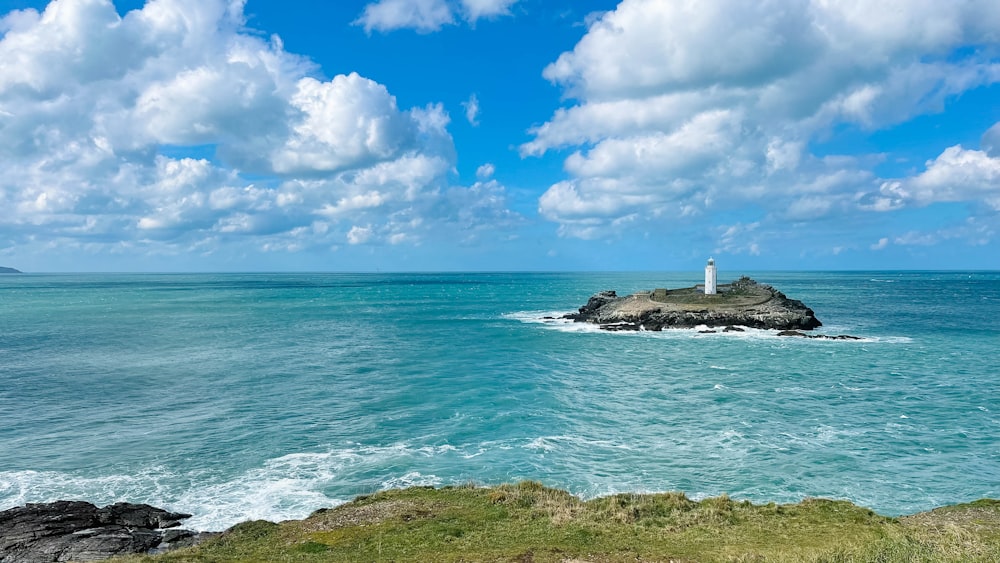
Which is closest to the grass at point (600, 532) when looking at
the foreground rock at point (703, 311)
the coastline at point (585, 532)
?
the coastline at point (585, 532)

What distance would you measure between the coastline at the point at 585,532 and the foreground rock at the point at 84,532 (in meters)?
0.13

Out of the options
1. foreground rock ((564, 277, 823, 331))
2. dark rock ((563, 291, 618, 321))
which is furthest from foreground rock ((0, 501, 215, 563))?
dark rock ((563, 291, 618, 321))

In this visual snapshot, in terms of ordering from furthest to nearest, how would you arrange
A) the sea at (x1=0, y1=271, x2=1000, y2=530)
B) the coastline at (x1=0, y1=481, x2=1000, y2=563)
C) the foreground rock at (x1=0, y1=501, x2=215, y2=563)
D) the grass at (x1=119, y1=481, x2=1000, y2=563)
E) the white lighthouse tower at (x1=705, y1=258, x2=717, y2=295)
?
the white lighthouse tower at (x1=705, y1=258, x2=717, y2=295) → the sea at (x1=0, y1=271, x2=1000, y2=530) → the foreground rock at (x1=0, y1=501, x2=215, y2=563) → the coastline at (x1=0, y1=481, x2=1000, y2=563) → the grass at (x1=119, y1=481, x2=1000, y2=563)

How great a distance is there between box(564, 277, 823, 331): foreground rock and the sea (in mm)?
10126

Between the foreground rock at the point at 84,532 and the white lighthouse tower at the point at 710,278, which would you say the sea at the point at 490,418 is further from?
the white lighthouse tower at the point at 710,278

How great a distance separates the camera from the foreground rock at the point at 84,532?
21.2m

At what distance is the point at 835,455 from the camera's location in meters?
32.7

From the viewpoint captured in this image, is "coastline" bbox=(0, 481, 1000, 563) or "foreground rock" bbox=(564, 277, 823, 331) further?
"foreground rock" bbox=(564, 277, 823, 331)

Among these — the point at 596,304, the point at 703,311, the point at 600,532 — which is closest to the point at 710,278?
the point at 703,311

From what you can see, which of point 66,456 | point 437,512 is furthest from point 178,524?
point 66,456

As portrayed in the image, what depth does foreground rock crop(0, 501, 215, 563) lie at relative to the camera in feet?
69.5

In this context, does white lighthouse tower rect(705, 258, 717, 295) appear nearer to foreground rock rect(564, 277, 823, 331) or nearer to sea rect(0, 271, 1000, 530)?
foreground rock rect(564, 277, 823, 331)

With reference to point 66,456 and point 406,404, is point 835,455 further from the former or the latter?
point 66,456

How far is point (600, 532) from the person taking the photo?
21047mm
